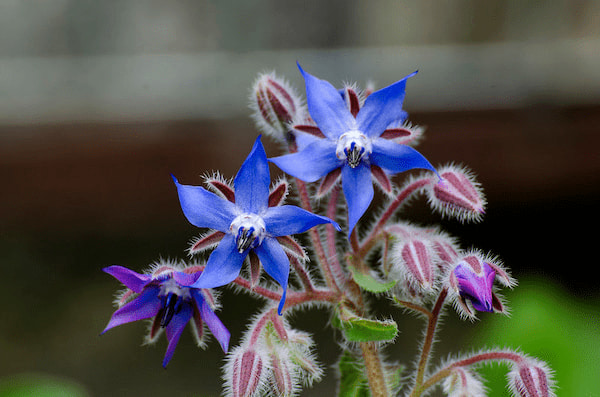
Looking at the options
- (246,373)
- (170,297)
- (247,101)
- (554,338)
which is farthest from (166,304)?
(247,101)

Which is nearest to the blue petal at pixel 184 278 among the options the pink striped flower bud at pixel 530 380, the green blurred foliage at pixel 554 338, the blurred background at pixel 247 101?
the pink striped flower bud at pixel 530 380

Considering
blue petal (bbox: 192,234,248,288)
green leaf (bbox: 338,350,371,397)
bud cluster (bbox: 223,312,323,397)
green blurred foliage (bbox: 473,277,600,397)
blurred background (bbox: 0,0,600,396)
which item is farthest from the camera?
blurred background (bbox: 0,0,600,396)

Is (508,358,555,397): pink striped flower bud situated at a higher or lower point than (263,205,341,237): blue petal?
Result: lower

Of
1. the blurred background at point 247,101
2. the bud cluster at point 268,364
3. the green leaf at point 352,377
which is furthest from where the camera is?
the blurred background at point 247,101

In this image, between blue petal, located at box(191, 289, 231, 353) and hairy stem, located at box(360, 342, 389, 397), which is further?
hairy stem, located at box(360, 342, 389, 397)

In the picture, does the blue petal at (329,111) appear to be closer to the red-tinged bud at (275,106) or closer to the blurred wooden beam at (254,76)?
the red-tinged bud at (275,106)

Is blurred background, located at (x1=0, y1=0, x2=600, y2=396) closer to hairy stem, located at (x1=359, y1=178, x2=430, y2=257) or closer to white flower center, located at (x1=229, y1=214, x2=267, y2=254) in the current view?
hairy stem, located at (x1=359, y1=178, x2=430, y2=257)

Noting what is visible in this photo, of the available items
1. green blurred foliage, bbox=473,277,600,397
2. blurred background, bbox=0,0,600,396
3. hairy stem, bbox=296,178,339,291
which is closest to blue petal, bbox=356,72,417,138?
hairy stem, bbox=296,178,339,291

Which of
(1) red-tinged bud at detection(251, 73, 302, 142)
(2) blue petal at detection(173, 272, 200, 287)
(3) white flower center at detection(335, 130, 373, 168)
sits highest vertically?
(1) red-tinged bud at detection(251, 73, 302, 142)
